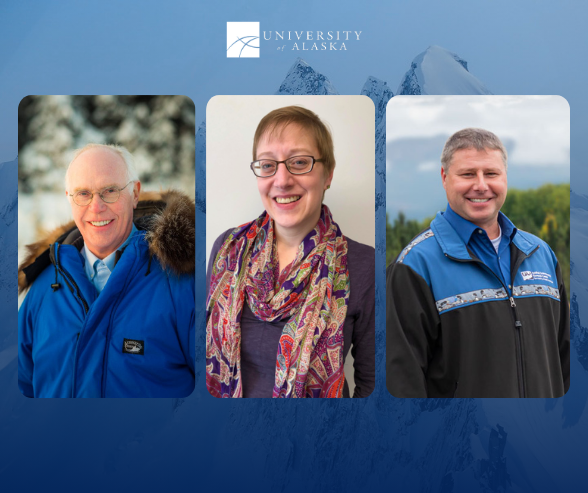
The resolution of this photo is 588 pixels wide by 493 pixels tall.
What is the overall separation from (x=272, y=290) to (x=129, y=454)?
94cm

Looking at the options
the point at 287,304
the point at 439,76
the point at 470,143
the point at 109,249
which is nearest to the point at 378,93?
the point at 439,76

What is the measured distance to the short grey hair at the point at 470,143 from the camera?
1974 millimetres

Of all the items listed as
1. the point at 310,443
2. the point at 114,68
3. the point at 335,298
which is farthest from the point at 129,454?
the point at 114,68

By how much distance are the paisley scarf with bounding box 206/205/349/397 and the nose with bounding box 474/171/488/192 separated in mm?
591

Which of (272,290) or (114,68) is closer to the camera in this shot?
(272,290)

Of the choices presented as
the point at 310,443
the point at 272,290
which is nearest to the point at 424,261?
the point at 272,290

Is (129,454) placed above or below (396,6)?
below

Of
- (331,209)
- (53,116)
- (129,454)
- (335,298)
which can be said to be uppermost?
(53,116)

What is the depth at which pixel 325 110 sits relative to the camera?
6.51 ft

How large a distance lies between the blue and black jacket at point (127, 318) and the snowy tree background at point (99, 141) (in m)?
0.11

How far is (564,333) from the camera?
6.56 feet

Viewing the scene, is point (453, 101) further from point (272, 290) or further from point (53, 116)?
point (53, 116)

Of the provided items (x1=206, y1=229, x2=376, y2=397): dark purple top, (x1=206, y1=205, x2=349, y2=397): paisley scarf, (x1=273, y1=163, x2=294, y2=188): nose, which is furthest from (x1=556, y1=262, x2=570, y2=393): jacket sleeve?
(x1=273, y1=163, x2=294, y2=188): nose

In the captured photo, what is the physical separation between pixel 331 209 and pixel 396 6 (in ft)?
3.00
